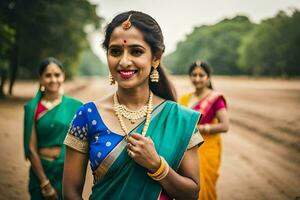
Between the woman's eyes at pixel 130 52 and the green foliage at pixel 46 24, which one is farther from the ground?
the green foliage at pixel 46 24

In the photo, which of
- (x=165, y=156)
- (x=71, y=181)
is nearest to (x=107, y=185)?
(x=71, y=181)

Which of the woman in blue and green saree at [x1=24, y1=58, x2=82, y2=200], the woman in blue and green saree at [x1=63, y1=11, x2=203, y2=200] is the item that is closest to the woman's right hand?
the woman in blue and green saree at [x1=24, y1=58, x2=82, y2=200]

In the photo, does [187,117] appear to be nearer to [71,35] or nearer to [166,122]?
[166,122]

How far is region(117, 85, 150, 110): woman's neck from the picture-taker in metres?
2.12

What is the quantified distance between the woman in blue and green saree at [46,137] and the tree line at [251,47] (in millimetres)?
18473

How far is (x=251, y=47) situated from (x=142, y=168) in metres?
59.3

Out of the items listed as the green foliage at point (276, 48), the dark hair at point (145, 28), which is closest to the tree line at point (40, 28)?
the dark hair at point (145, 28)

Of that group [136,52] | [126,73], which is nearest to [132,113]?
[126,73]

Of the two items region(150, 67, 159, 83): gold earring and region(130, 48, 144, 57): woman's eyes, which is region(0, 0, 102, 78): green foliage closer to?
region(150, 67, 159, 83): gold earring

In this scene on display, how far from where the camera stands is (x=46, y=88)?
392 centimetres

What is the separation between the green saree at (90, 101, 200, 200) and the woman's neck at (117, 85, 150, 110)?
158 mm

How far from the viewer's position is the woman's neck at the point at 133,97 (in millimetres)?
2117

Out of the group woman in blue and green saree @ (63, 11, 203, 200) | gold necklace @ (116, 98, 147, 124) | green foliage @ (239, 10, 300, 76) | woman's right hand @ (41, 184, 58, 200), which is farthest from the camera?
green foliage @ (239, 10, 300, 76)

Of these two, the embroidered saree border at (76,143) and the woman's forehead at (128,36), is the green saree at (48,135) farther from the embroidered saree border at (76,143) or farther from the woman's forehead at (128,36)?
the woman's forehead at (128,36)
